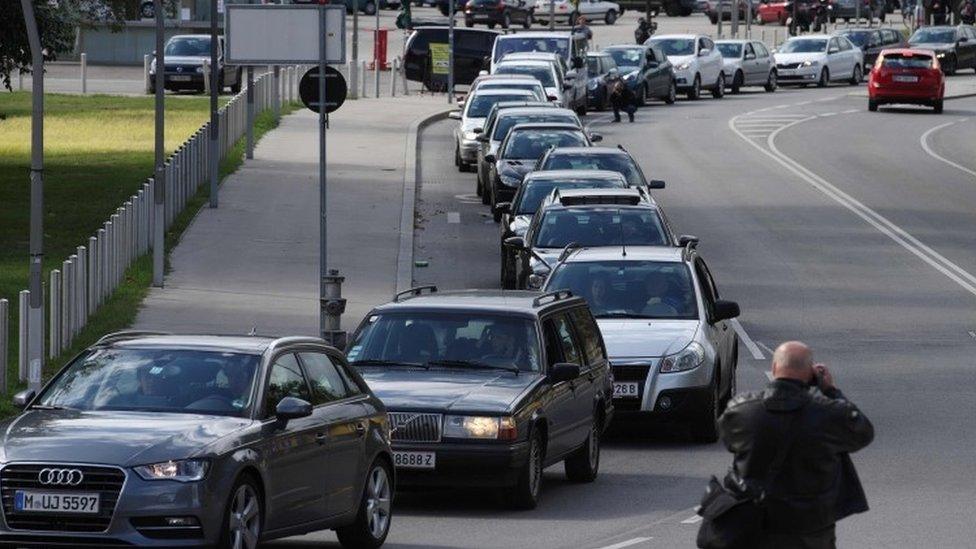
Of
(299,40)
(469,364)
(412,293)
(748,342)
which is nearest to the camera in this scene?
(469,364)

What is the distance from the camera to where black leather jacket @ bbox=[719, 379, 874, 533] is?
27.3 feet

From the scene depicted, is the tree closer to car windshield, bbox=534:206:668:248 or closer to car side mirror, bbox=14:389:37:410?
car windshield, bbox=534:206:668:248

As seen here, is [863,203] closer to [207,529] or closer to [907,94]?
[907,94]

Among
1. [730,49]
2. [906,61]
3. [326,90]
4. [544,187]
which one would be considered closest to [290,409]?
[326,90]

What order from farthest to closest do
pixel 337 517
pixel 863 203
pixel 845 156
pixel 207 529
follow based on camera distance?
pixel 845 156 < pixel 863 203 < pixel 337 517 < pixel 207 529

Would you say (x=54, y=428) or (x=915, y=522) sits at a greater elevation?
(x=54, y=428)

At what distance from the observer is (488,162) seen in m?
35.5

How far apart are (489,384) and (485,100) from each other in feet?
94.5

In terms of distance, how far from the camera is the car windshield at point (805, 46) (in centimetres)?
6688

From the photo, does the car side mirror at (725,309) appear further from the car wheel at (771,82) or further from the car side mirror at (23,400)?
the car wheel at (771,82)

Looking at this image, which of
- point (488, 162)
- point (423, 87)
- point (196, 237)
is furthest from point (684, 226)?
point (423, 87)

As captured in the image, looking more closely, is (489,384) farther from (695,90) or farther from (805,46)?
(805,46)

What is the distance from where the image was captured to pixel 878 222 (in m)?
34.8

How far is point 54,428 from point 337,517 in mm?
1804
